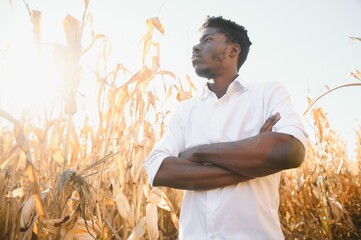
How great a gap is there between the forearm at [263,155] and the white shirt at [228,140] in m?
0.05

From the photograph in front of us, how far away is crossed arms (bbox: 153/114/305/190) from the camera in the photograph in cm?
121

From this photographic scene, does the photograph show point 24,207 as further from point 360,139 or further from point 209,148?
point 360,139

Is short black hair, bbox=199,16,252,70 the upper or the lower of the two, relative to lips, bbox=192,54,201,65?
upper

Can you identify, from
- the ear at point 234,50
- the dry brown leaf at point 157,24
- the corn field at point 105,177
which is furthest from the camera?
the ear at point 234,50

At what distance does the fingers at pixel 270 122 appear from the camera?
131cm

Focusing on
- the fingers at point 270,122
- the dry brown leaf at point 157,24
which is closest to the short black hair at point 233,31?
the dry brown leaf at point 157,24

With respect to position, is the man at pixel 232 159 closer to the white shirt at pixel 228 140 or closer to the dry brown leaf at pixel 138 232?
the white shirt at pixel 228 140

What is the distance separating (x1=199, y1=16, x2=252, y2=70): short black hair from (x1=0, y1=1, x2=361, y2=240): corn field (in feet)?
1.33

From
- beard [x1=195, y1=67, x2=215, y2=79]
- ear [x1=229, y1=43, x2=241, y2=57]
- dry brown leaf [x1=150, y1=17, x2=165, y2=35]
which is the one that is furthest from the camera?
ear [x1=229, y1=43, x2=241, y2=57]

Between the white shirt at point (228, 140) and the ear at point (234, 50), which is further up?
the ear at point (234, 50)

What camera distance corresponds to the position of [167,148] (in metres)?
1.47

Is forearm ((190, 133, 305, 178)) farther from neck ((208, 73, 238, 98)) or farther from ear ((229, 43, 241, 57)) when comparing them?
ear ((229, 43, 241, 57))

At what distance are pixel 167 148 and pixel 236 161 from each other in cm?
37

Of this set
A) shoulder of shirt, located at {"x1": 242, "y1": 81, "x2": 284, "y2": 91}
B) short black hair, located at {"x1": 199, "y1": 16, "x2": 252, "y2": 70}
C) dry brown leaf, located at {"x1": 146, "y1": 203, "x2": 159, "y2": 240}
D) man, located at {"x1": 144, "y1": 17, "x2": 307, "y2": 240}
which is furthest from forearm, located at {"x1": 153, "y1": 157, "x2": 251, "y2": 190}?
short black hair, located at {"x1": 199, "y1": 16, "x2": 252, "y2": 70}
